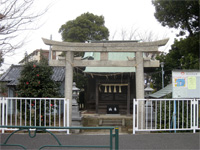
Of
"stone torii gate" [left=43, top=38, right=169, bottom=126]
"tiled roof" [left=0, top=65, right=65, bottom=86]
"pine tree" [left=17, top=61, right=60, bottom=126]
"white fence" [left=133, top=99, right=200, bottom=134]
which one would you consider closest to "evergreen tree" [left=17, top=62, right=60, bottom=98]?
"pine tree" [left=17, top=61, right=60, bottom=126]

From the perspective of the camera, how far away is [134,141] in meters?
6.35

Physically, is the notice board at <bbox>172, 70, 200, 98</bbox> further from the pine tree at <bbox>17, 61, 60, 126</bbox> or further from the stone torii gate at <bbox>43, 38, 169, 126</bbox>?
the pine tree at <bbox>17, 61, 60, 126</bbox>

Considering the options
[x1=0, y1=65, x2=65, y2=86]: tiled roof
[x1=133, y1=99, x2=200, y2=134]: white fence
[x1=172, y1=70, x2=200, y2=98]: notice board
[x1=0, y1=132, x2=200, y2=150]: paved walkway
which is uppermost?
[x1=0, y1=65, x2=65, y2=86]: tiled roof

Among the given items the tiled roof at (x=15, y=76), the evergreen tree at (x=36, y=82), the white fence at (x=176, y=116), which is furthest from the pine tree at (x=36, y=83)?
the tiled roof at (x=15, y=76)

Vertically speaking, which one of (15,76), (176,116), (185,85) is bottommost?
(176,116)

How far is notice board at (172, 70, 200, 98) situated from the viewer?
7.39m

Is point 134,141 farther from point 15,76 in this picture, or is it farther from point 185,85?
point 15,76

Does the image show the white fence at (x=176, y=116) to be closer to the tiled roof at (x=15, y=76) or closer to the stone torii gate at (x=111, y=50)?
the stone torii gate at (x=111, y=50)

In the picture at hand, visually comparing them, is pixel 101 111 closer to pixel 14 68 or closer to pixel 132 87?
pixel 132 87

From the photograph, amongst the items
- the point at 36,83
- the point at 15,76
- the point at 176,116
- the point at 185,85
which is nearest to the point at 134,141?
the point at 176,116

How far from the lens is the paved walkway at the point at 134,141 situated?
5.86 meters

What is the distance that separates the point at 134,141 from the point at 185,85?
272cm

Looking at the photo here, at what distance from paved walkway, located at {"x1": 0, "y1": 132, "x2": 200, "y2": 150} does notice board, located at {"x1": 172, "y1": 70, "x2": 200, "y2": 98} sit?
4.25 ft

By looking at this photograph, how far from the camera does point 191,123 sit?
7176 mm
